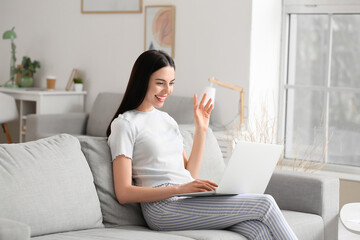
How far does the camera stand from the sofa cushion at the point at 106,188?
2.51 metres

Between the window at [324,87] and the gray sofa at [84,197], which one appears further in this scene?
the window at [324,87]

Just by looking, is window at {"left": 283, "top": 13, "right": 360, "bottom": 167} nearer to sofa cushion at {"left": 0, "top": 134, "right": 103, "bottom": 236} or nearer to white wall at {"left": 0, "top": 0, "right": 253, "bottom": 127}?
white wall at {"left": 0, "top": 0, "right": 253, "bottom": 127}

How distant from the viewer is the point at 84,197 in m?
2.40

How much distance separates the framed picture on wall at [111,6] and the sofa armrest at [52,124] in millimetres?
976

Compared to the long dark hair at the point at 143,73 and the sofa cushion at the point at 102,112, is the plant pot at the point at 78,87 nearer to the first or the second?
the sofa cushion at the point at 102,112

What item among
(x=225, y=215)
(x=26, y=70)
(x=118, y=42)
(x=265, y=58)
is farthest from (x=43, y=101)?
(x=225, y=215)

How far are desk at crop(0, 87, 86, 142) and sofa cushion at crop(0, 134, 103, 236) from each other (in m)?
2.96

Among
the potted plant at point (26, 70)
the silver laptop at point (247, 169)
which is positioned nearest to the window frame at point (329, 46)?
the silver laptop at point (247, 169)

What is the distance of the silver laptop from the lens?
2320 mm

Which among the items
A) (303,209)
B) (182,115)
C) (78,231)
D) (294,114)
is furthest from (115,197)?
(294,114)

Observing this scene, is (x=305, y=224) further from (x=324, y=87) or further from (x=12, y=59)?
(x=12, y=59)

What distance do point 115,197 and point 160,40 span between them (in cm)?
278

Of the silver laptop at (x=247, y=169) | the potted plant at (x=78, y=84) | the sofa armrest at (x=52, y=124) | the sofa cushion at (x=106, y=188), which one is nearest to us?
the silver laptop at (x=247, y=169)

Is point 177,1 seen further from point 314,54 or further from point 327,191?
point 327,191
